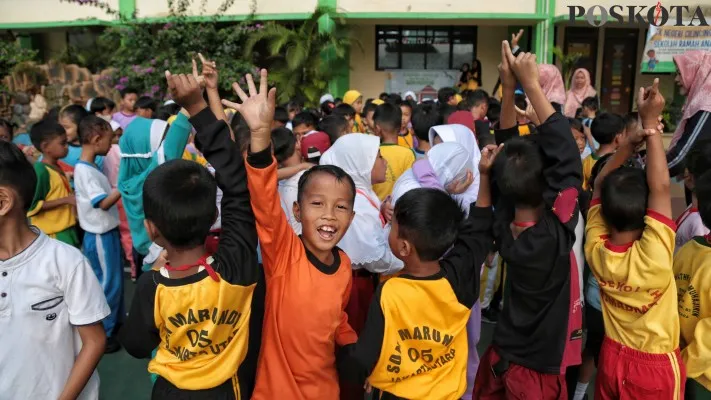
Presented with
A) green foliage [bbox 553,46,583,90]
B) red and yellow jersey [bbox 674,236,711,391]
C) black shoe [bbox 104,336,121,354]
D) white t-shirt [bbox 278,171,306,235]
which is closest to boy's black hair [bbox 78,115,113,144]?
black shoe [bbox 104,336,121,354]

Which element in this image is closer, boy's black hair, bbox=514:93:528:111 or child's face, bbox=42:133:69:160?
child's face, bbox=42:133:69:160

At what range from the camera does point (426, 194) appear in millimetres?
1752

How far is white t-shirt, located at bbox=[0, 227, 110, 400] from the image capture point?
1578mm

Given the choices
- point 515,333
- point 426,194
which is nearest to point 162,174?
point 426,194

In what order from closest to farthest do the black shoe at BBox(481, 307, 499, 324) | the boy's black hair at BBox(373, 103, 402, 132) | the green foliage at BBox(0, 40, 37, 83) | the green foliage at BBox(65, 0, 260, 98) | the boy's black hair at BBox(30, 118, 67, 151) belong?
the boy's black hair at BBox(30, 118, 67, 151) < the boy's black hair at BBox(373, 103, 402, 132) < the black shoe at BBox(481, 307, 499, 324) < the green foliage at BBox(65, 0, 260, 98) < the green foliage at BBox(0, 40, 37, 83)

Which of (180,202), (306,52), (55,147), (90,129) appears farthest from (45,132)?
(306,52)

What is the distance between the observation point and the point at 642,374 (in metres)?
1.85

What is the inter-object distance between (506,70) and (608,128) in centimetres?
201

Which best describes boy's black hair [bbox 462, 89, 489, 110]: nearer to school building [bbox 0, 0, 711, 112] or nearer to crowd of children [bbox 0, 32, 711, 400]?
crowd of children [bbox 0, 32, 711, 400]

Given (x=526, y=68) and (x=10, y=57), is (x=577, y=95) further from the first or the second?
(x=10, y=57)


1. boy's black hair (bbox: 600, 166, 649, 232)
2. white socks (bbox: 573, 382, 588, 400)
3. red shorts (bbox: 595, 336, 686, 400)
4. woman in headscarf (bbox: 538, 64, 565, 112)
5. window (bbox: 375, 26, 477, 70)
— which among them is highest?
window (bbox: 375, 26, 477, 70)

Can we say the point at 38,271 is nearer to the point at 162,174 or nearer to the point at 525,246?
the point at 162,174

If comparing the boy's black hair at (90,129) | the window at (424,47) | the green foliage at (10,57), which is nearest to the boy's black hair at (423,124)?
the boy's black hair at (90,129)

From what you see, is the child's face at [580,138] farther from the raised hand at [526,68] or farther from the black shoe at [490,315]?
the raised hand at [526,68]
